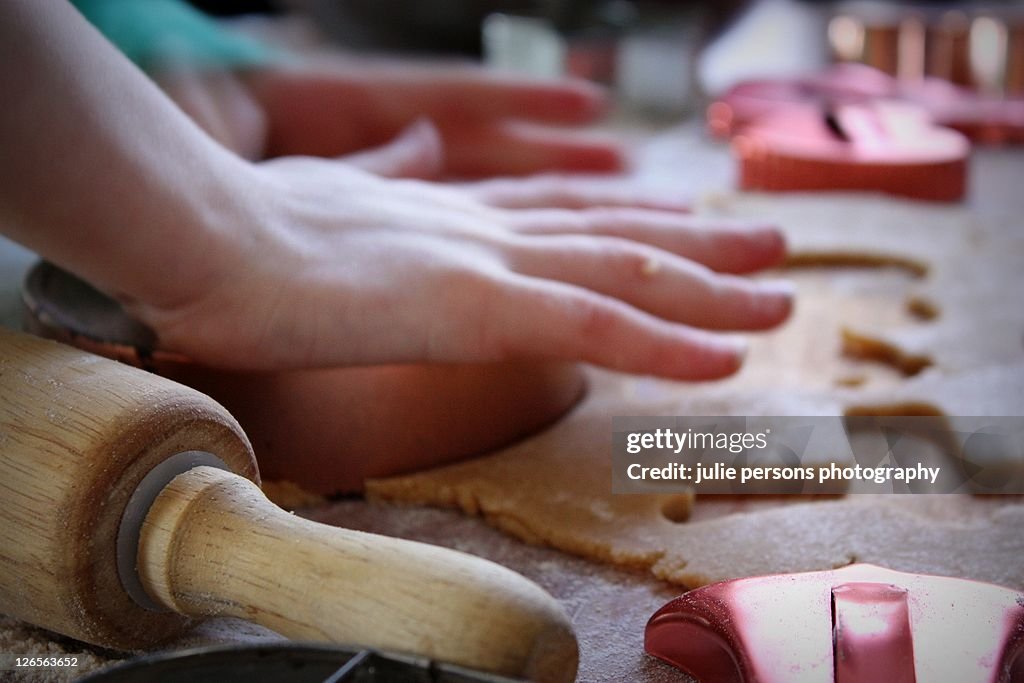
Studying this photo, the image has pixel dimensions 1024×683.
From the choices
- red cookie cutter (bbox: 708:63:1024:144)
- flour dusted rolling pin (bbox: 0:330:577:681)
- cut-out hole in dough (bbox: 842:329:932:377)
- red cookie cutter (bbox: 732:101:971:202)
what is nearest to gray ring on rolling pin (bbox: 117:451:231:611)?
flour dusted rolling pin (bbox: 0:330:577:681)

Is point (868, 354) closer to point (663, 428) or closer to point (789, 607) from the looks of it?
point (663, 428)

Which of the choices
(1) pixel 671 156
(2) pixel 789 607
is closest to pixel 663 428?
(2) pixel 789 607

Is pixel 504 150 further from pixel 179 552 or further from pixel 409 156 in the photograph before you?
pixel 179 552

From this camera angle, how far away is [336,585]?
339 mm

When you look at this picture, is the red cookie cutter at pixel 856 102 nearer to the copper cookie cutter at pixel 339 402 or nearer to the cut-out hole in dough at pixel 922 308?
the cut-out hole in dough at pixel 922 308

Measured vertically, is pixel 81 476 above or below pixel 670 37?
above

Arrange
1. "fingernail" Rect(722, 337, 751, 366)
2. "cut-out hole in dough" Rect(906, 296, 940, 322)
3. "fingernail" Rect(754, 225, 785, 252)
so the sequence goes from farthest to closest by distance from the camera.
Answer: "cut-out hole in dough" Rect(906, 296, 940, 322) < "fingernail" Rect(754, 225, 785, 252) < "fingernail" Rect(722, 337, 751, 366)

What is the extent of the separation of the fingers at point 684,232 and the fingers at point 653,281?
4cm

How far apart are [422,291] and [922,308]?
0.45 meters

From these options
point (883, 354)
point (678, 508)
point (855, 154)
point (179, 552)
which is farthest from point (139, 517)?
point (855, 154)

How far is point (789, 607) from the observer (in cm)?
40

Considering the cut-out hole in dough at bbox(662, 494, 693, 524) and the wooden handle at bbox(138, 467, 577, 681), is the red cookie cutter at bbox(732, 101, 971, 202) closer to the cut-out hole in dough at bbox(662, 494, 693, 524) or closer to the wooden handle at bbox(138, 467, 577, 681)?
the cut-out hole in dough at bbox(662, 494, 693, 524)

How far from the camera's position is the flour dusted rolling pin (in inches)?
12.8

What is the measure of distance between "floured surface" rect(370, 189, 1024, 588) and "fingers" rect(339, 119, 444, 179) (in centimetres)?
27
